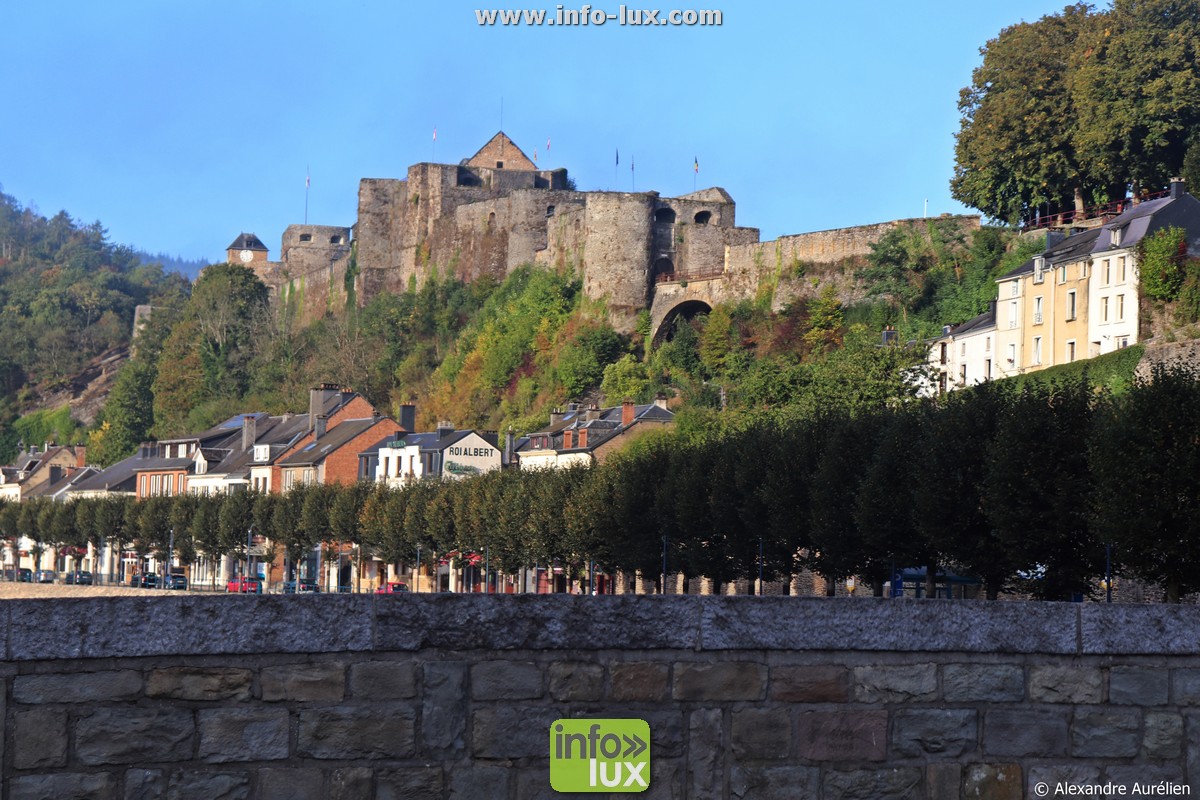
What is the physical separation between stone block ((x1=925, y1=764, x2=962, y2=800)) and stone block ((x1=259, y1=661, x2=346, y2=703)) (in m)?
2.90

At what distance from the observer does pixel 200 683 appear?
8.36 m

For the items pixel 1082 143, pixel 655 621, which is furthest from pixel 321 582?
pixel 655 621

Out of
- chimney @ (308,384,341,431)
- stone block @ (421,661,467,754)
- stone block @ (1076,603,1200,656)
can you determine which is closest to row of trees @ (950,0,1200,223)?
chimney @ (308,384,341,431)

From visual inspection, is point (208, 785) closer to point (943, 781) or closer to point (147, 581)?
point (943, 781)

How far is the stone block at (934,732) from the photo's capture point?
8.87 metres

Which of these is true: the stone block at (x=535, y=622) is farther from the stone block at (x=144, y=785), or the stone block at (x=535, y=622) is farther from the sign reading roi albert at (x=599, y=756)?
the stone block at (x=144, y=785)

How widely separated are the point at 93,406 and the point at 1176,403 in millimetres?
143148

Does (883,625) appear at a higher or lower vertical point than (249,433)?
lower

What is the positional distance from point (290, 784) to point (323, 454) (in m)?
88.1

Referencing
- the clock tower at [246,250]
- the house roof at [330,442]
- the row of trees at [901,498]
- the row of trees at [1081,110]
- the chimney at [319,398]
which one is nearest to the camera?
the row of trees at [901,498]

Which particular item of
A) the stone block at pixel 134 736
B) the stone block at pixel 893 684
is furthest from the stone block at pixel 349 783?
the stone block at pixel 893 684

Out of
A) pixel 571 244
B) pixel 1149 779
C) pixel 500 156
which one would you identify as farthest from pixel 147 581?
pixel 1149 779

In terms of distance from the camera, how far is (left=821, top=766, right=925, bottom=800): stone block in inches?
346

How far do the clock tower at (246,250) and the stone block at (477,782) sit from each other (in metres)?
153
